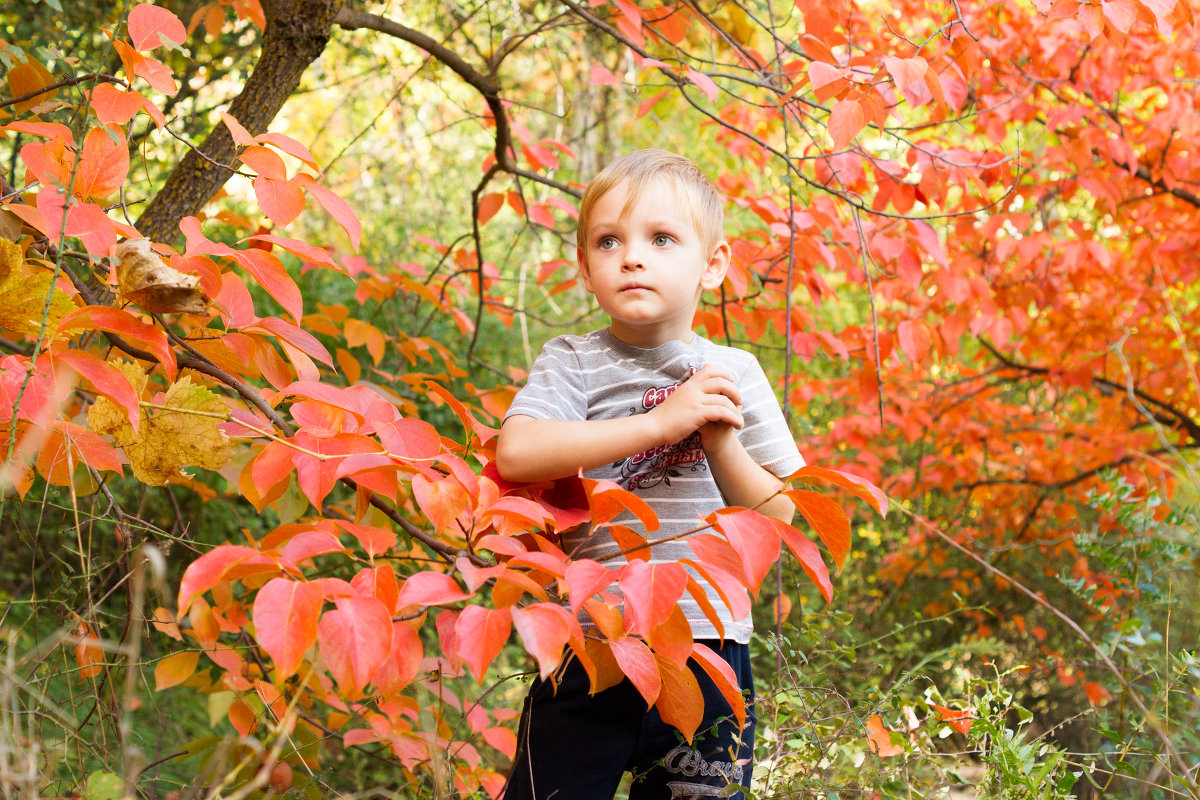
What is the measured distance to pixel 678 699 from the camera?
0.98 meters

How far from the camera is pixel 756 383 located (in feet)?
4.27

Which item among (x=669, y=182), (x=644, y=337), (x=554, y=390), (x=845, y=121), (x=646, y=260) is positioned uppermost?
(x=845, y=121)

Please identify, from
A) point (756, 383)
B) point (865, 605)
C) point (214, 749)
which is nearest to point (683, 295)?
point (756, 383)

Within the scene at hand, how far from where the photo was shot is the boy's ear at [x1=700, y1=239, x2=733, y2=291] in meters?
1.36

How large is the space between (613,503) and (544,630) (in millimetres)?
182

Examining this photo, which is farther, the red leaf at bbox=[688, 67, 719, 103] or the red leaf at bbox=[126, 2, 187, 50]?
the red leaf at bbox=[688, 67, 719, 103]

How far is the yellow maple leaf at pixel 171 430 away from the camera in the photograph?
1079 millimetres

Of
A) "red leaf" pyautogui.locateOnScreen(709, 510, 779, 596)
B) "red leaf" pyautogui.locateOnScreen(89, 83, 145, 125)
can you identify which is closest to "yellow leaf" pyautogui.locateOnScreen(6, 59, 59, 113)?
"red leaf" pyautogui.locateOnScreen(89, 83, 145, 125)

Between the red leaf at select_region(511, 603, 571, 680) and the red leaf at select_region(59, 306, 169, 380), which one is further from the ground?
the red leaf at select_region(59, 306, 169, 380)

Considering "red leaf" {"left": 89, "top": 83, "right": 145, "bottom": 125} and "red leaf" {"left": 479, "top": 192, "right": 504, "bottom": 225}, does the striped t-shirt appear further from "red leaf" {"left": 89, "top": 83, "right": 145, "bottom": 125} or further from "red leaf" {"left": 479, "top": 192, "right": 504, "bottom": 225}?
"red leaf" {"left": 479, "top": 192, "right": 504, "bottom": 225}

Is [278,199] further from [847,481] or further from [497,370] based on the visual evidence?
[497,370]

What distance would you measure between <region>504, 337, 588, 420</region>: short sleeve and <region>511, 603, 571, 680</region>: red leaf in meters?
0.37

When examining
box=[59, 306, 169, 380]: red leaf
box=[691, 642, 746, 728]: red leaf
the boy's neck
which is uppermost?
the boy's neck

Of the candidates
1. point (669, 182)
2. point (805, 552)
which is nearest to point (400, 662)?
point (805, 552)
